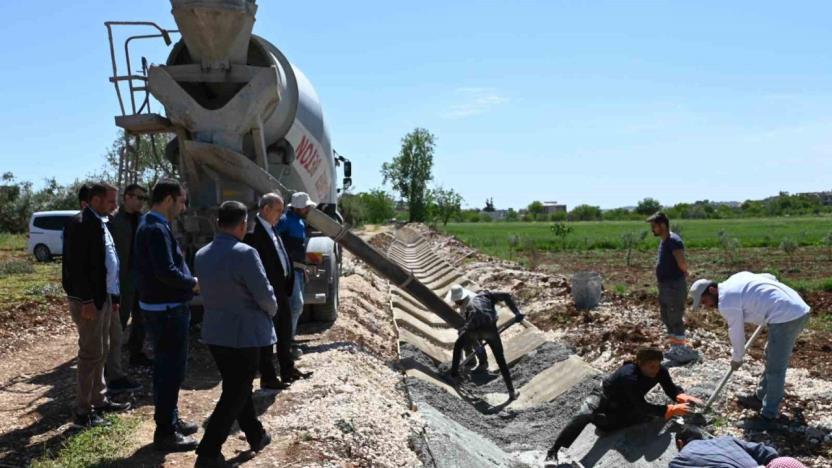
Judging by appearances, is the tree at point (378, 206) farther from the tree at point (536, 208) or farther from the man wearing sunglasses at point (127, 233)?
the man wearing sunglasses at point (127, 233)

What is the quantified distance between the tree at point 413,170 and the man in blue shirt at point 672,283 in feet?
250

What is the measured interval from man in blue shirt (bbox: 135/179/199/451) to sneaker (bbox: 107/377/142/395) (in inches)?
66.1

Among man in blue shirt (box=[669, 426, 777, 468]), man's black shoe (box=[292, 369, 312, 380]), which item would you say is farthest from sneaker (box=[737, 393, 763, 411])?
man's black shoe (box=[292, 369, 312, 380])

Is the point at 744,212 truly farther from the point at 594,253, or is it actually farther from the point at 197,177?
the point at 197,177

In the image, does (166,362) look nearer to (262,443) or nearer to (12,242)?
(262,443)

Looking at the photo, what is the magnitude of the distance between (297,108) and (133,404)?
15.0 feet

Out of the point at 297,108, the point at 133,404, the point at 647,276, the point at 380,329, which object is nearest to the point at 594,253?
the point at 647,276

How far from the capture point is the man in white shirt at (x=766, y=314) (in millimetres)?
6352

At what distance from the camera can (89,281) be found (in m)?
5.58

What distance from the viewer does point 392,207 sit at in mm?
81000

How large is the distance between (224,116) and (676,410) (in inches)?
219

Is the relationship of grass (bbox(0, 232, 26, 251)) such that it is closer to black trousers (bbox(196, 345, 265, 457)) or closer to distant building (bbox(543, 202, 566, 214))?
black trousers (bbox(196, 345, 265, 457))

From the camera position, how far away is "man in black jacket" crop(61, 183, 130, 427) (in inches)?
219

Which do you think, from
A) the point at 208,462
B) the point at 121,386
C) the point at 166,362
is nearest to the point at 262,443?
the point at 208,462
